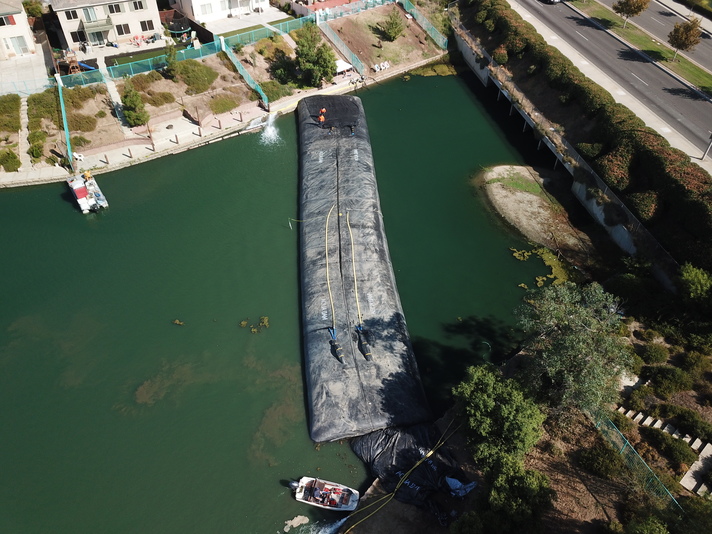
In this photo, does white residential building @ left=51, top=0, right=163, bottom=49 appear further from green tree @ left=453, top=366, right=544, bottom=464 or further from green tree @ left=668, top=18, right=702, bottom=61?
green tree @ left=668, top=18, right=702, bottom=61

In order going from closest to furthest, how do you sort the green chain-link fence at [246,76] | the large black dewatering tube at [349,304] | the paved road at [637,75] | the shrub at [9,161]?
the large black dewatering tube at [349,304] → the shrub at [9,161] → the paved road at [637,75] → the green chain-link fence at [246,76]

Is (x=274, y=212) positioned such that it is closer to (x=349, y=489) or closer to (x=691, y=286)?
(x=349, y=489)

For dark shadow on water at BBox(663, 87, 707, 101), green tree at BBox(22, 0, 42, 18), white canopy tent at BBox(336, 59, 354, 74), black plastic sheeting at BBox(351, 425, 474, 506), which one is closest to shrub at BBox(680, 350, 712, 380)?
black plastic sheeting at BBox(351, 425, 474, 506)

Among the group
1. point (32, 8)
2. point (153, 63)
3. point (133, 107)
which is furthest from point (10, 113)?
point (32, 8)

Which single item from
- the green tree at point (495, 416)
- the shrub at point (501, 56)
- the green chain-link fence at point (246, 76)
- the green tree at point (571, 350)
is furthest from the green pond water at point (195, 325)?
the shrub at point (501, 56)

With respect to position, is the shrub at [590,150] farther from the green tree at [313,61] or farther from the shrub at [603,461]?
the shrub at [603,461]

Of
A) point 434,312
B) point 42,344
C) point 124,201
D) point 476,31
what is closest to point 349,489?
point 434,312
